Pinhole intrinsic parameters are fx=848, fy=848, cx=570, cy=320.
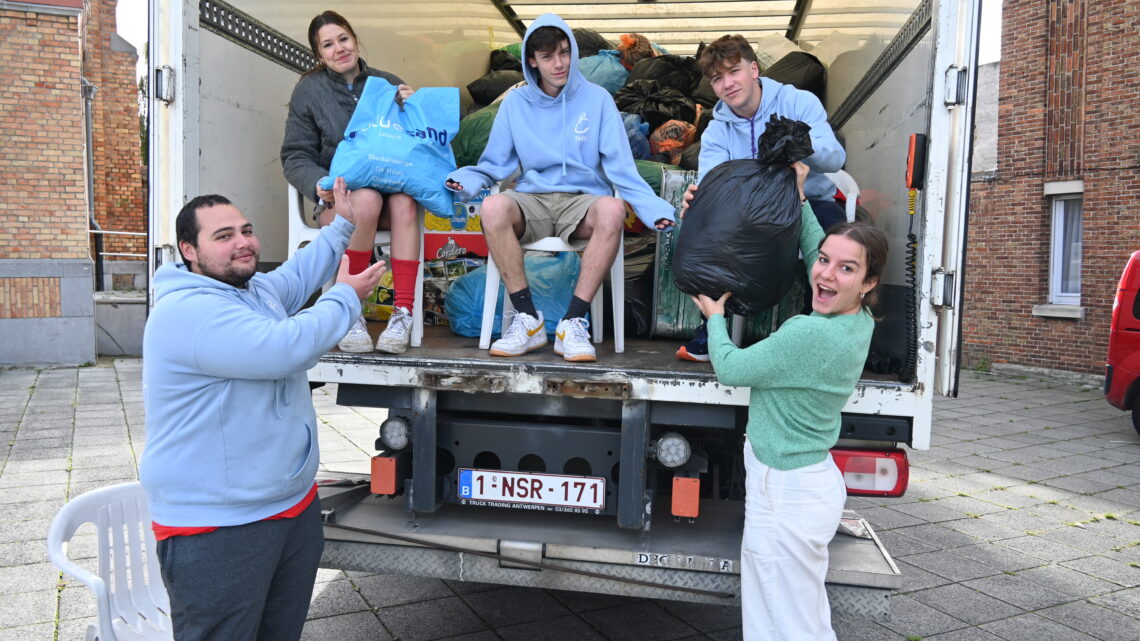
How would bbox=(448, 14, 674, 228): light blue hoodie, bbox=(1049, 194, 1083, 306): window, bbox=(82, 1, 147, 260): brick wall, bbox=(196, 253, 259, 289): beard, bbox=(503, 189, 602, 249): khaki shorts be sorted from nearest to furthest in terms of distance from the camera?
1. bbox=(196, 253, 259, 289): beard
2. bbox=(503, 189, 602, 249): khaki shorts
3. bbox=(448, 14, 674, 228): light blue hoodie
4. bbox=(1049, 194, 1083, 306): window
5. bbox=(82, 1, 147, 260): brick wall

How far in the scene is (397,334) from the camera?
9.92ft

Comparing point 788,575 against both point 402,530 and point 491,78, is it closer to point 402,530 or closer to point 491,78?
point 402,530

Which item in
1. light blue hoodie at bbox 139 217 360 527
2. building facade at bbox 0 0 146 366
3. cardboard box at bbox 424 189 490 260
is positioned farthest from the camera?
building facade at bbox 0 0 146 366

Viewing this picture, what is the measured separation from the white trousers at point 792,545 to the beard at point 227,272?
4.70 feet

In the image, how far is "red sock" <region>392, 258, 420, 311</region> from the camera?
319 centimetres

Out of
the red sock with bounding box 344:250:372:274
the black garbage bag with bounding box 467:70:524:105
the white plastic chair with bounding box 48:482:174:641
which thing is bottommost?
the white plastic chair with bounding box 48:482:174:641

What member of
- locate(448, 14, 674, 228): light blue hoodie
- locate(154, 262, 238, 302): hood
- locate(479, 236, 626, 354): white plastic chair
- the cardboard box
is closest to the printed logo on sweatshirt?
locate(448, 14, 674, 228): light blue hoodie

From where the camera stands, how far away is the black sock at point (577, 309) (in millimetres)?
3113

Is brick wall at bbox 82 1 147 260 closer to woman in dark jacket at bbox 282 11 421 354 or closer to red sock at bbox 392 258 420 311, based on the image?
woman in dark jacket at bbox 282 11 421 354

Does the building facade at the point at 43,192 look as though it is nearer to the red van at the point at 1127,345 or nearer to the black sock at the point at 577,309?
the black sock at the point at 577,309

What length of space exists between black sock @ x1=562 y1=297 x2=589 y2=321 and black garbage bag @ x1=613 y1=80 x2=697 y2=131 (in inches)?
98.9

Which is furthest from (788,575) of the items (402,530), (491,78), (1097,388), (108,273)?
(108,273)

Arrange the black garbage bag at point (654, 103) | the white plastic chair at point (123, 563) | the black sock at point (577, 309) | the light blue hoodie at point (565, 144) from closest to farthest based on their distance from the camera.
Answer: the white plastic chair at point (123, 563)
the black sock at point (577, 309)
the light blue hoodie at point (565, 144)
the black garbage bag at point (654, 103)

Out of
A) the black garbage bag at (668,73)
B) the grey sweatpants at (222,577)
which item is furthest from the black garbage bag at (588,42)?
the grey sweatpants at (222,577)
